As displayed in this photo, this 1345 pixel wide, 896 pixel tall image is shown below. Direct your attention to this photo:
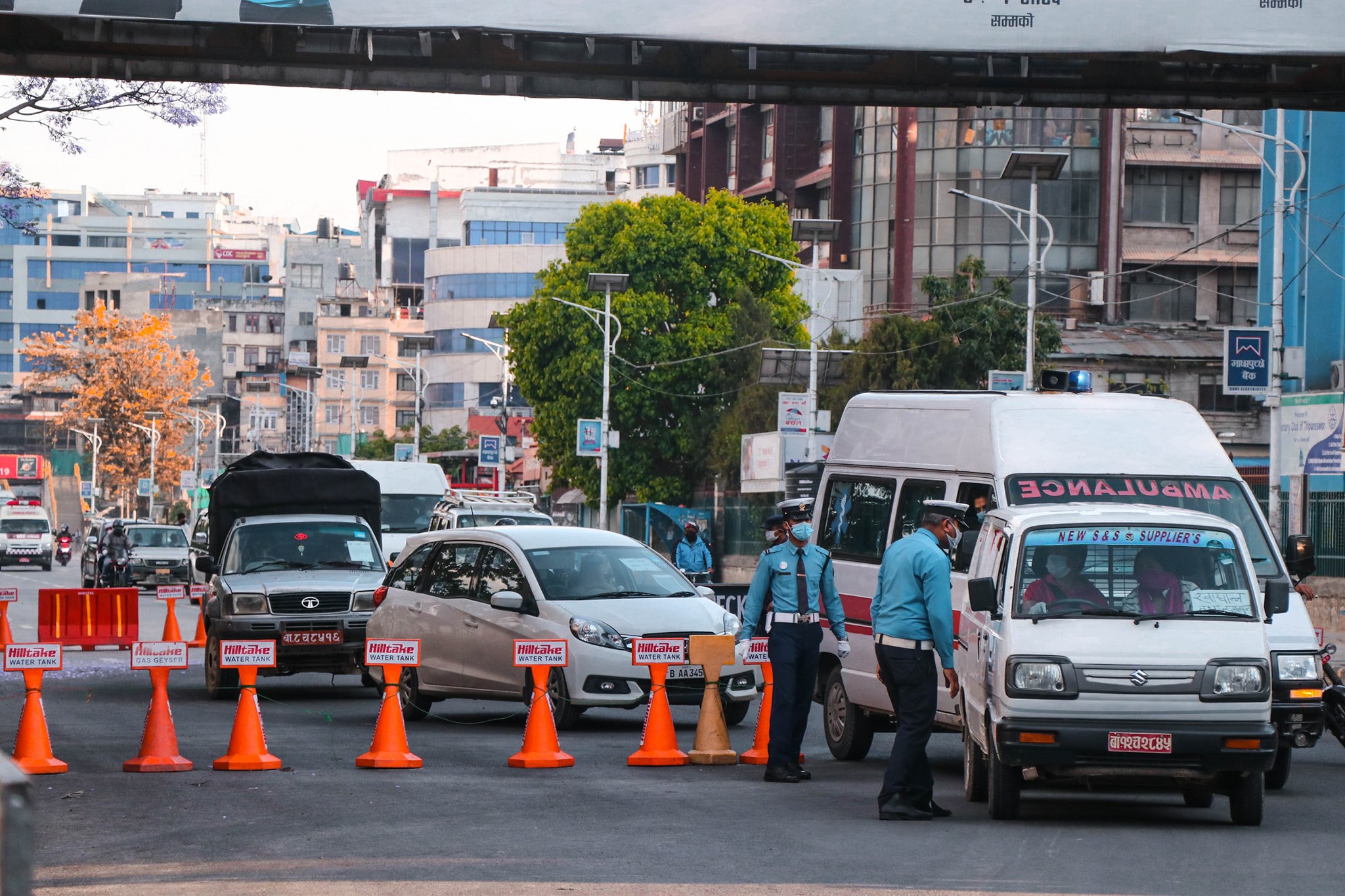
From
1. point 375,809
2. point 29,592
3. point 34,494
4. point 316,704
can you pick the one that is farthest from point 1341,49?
point 34,494

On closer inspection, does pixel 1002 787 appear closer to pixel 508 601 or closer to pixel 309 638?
pixel 508 601

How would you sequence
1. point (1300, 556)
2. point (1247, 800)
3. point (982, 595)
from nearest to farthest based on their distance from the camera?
point (1247, 800) < point (982, 595) < point (1300, 556)

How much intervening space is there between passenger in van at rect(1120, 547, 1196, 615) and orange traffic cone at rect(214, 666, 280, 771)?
19.7 feet

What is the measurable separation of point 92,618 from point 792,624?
1563cm

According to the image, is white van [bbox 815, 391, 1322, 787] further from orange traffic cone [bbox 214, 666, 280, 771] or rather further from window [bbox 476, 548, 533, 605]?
orange traffic cone [bbox 214, 666, 280, 771]

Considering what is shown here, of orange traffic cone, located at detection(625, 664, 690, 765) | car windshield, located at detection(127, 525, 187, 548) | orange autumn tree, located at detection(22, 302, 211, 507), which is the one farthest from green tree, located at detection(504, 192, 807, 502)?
orange autumn tree, located at detection(22, 302, 211, 507)

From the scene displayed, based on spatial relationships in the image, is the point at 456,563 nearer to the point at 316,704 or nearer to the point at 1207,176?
the point at 316,704

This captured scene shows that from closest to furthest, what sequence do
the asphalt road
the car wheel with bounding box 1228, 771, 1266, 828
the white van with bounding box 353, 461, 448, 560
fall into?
the asphalt road < the car wheel with bounding box 1228, 771, 1266, 828 < the white van with bounding box 353, 461, 448, 560

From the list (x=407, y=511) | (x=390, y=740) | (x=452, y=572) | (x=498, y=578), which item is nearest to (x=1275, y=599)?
(x=390, y=740)

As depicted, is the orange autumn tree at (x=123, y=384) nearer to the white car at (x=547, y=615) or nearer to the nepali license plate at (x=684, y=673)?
the white car at (x=547, y=615)

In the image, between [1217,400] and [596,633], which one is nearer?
[596,633]

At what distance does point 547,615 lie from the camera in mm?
16359

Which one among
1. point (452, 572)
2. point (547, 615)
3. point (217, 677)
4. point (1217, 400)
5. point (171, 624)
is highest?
point (1217, 400)

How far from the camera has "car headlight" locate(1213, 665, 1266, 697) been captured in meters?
11.0
